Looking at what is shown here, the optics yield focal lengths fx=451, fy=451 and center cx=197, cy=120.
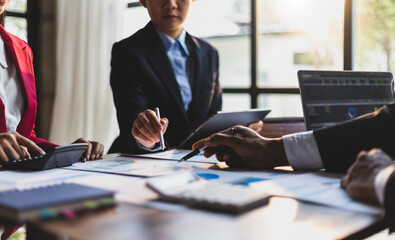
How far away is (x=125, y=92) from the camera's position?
2121 mm

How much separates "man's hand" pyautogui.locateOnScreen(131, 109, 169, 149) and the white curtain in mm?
2538

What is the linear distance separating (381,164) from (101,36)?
12.2 ft

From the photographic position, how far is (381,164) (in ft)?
2.96

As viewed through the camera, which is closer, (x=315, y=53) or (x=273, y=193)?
(x=273, y=193)

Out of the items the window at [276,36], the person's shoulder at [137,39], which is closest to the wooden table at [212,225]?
the person's shoulder at [137,39]

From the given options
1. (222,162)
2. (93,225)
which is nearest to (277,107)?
(222,162)

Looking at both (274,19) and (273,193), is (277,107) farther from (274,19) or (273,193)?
(273,193)

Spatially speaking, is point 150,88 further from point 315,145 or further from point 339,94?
point 315,145

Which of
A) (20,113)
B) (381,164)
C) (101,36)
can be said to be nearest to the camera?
(381,164)

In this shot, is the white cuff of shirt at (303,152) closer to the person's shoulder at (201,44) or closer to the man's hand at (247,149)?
the man's hand at (247,149)

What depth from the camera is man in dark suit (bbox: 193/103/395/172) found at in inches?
45.8

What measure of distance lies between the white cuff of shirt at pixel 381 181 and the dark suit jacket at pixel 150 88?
52.0 inches

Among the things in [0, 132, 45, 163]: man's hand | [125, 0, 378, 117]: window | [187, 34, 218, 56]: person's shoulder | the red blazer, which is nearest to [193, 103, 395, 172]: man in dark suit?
[0, 132, 45, 163]: man's hand

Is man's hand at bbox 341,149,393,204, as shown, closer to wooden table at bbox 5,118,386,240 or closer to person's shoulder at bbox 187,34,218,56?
wooden table at bbox 5,118,386,240
